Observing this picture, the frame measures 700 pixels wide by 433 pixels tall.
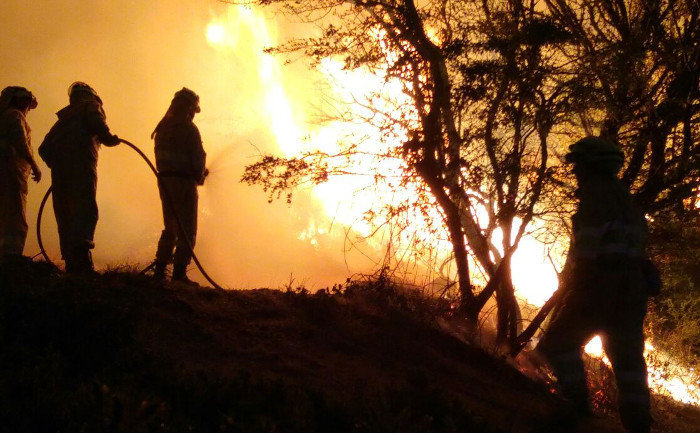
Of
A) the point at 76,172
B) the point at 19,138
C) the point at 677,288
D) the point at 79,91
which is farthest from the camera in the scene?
the point at 677,288

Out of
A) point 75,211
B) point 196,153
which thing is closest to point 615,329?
point 196,153

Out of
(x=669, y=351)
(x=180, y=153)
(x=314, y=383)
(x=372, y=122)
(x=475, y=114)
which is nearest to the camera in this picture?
(x=314, y=383)

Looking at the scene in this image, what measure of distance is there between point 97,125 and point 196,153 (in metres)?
1.19

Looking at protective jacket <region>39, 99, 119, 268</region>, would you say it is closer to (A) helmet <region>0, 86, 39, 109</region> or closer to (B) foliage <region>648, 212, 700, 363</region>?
(A) helmet <region>0, 86, 39, 109</region>

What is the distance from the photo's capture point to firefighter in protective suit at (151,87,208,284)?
724 cm

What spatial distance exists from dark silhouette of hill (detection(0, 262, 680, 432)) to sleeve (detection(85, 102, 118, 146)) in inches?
59.7

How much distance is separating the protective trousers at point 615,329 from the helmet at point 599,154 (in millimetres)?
850

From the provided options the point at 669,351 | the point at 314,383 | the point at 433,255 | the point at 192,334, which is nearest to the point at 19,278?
the point at 192,334

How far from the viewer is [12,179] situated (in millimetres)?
7312

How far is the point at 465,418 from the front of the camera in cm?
394

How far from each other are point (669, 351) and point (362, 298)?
51.3 feet

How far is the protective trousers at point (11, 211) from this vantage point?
23.6 feet

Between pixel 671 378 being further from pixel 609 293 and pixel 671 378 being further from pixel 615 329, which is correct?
pixel 609 293

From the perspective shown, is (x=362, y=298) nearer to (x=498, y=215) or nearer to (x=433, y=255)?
(x=433, y=255)
